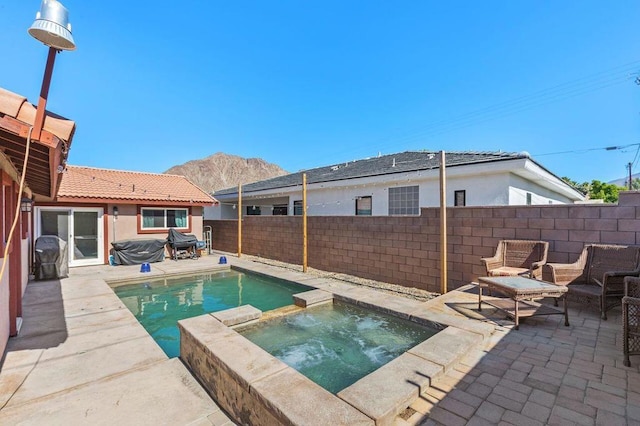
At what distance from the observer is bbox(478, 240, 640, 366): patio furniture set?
4027 millimetres

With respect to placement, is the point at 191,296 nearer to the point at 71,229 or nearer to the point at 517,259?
the point at 71,229

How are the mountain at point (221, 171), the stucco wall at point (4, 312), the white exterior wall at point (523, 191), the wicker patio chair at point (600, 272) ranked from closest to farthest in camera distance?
1. the stucco wall at point (4, 312)
2. the wicker patio chair at point (600, 272)
3. the white exterior wall at point (523, 191)
4. the mountain at point (221, 171)

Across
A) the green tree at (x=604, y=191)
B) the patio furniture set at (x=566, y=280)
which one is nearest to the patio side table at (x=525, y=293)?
the patio furniture set at (x=566, y=280)

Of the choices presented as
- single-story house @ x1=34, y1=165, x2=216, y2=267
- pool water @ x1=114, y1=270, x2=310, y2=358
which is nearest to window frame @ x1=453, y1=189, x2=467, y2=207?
pool water @ x1=114, y1=270, x2=310, y2=358

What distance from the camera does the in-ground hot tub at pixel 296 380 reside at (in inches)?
88.9

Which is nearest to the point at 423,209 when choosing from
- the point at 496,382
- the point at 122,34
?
the point at 496,382

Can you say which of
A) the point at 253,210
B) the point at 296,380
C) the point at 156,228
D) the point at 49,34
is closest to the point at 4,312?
the point at 49,34

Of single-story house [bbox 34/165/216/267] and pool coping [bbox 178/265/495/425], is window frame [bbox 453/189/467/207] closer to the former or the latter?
pool coping [bbox 178/265/495/425]

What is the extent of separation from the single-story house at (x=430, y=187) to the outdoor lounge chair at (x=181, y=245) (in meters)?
5.06

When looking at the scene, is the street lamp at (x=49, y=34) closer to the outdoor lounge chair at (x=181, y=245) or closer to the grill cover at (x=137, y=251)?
the grill cover at (x=137, y=251)

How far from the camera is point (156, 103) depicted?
59.9 ft

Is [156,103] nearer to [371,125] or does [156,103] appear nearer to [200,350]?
[371,125]

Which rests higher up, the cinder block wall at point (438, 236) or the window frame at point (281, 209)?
the window frame at point (281, 209)

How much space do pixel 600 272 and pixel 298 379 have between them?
509cm
